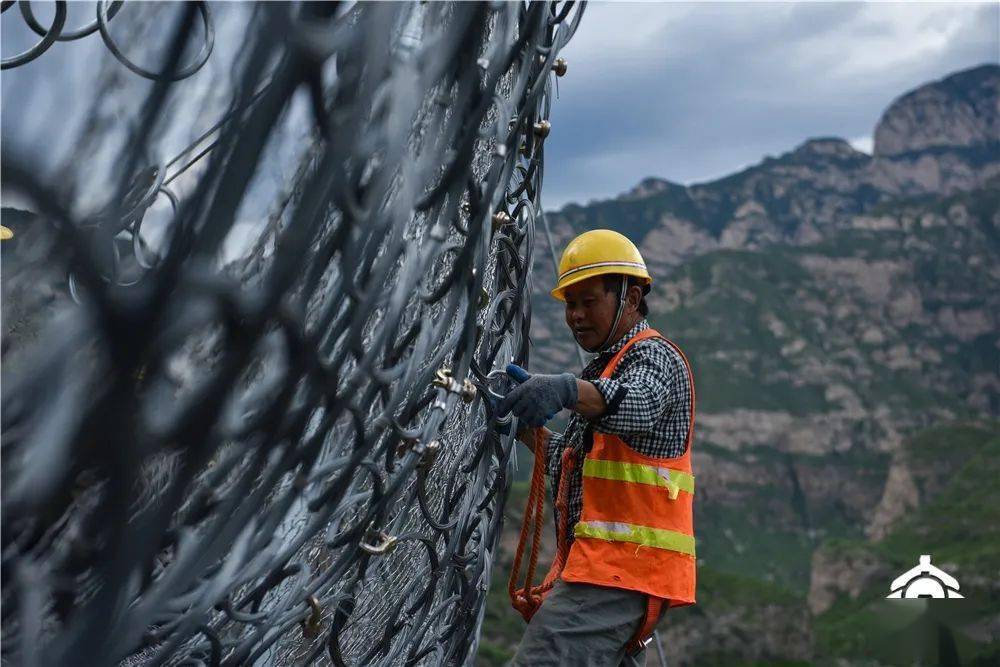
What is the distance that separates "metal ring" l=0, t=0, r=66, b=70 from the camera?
5.41ft

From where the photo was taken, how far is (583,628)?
9.66 ft

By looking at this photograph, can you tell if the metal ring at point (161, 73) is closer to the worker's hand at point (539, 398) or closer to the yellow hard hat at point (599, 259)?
the worker's hand at point (539, 398)

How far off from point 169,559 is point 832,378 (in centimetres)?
9815

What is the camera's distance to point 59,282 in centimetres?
164

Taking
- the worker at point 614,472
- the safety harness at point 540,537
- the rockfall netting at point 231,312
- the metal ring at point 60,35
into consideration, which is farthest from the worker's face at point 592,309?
the metal ring at point 60,35

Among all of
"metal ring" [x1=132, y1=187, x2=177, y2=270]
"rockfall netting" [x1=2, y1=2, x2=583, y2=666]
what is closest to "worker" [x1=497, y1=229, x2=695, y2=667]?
"rockfall netting" [x1=2, y1=2, x2=583, y2=666]

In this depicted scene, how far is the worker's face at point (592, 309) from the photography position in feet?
10.5

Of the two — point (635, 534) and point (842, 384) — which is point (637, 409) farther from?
point (842, 384)

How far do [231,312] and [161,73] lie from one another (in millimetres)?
398

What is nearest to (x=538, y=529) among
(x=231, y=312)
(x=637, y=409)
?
(x=637, y=409)

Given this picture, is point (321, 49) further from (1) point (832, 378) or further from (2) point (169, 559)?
(1) point (832, 378)

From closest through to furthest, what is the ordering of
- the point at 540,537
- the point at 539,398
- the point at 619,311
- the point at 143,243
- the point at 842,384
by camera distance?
the point at 143,243 → the point at 539,398 → the point at 540,537 → the point at 619,311 → the point at 842,384

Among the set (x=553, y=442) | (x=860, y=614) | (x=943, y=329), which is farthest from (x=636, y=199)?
(x=553, y=442)

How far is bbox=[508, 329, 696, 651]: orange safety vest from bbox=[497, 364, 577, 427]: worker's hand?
33cm
